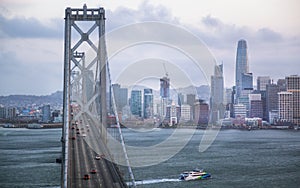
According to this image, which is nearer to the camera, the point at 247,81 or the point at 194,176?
the point at 194,176

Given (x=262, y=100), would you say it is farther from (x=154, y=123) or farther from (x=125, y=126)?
(x=125, y=126)

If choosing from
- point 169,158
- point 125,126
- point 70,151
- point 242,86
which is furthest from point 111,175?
point 242,86

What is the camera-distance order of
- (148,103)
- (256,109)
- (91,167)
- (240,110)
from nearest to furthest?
1. (91,167)
2. (148,103)
3. (240,110)
4. (256,109)

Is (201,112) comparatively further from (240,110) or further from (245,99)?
(245,99)

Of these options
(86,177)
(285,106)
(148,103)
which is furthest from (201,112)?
(86,177)

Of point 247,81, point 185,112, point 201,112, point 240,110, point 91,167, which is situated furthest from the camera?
point 247,81

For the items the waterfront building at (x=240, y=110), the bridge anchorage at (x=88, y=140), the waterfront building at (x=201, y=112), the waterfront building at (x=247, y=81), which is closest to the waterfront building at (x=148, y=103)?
the waterfront building at (x=201, y=112)

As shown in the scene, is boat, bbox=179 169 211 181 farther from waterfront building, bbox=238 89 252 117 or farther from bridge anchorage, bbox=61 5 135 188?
waterfront building, bbox=238 89 252 117
